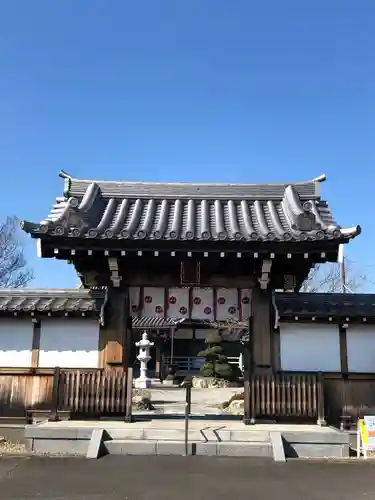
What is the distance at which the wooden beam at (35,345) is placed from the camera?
1103 cm

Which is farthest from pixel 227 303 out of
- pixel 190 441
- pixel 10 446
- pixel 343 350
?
pixel 10 446

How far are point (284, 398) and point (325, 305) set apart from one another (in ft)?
8.09

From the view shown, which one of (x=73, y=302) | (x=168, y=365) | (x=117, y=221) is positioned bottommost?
(x=168, y=365)

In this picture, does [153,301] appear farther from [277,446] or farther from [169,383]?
[169,383]

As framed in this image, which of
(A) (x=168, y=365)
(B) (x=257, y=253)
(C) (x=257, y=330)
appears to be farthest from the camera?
(A) (x=168, y=365)

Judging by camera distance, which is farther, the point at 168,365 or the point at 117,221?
the point at 168,365

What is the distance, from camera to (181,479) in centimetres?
698

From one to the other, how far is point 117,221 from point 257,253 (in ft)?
11.4

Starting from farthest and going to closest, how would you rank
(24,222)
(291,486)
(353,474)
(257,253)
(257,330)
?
1. (257,330)
2. (257,253)
3. (24,222)
4. (353,474)
5. (291,486)

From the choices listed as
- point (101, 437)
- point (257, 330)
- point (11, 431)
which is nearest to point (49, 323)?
point (11, 431)

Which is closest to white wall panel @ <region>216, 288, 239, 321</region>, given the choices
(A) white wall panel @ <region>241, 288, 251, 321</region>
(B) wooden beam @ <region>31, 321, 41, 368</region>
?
(A) white wall panel @ <region>241, 288, 251, 321</region>

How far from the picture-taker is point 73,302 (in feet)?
36.7

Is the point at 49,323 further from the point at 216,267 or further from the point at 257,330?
the point at 257,330

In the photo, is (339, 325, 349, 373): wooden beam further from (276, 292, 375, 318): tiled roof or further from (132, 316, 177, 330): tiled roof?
(132, 316, 177, 330): tiled roof
